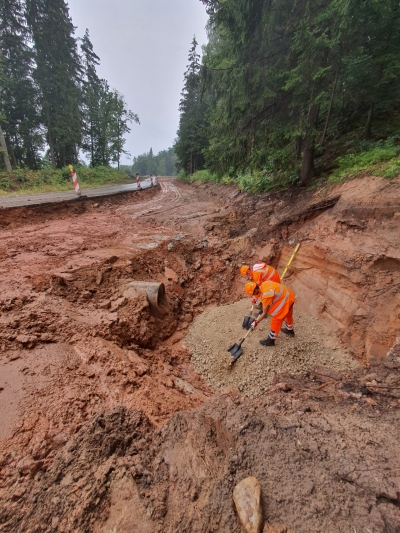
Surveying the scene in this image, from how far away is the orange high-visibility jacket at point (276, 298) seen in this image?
396 centimetres

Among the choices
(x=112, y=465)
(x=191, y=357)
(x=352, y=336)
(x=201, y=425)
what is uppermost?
(x=112, y=465)

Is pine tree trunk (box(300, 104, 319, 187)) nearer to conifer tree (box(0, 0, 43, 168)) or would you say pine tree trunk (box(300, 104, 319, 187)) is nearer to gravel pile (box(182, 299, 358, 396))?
gravel pile (box(182, 299, 358, 396))

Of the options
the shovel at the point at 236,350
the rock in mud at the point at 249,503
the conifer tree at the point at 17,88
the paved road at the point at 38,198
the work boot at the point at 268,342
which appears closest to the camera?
the rock in mud at the point at 249,503

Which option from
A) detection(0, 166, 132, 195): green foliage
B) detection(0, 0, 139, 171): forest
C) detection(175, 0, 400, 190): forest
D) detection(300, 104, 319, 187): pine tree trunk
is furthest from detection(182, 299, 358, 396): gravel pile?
detection(0, 0, 139, 171): forest

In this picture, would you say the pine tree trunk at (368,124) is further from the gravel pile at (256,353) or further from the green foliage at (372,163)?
the gravel pile at (256,353)

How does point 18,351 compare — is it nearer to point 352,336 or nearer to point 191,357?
point 191,357

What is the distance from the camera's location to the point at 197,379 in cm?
387

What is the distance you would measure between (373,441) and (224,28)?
27.5 ft

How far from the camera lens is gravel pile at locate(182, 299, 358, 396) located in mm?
3881

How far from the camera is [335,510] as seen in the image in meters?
1.36

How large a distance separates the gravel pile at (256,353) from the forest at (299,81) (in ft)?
11.5

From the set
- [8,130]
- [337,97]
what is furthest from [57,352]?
[8,130]

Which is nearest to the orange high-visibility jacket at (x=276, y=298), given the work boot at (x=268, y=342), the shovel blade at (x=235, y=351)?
the work boot at (x=268, y=342)

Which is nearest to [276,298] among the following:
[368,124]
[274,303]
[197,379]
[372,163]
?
[274,303]
